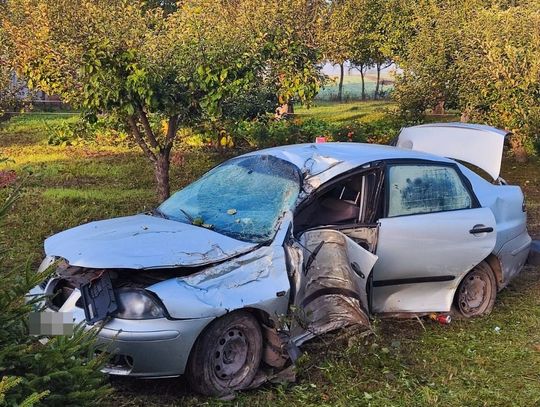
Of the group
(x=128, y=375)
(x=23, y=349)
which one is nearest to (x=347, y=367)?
(x=128, y=375)

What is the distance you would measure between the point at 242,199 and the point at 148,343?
1545mm

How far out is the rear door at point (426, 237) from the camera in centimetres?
505

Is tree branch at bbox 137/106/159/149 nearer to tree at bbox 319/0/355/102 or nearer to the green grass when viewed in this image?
Result: the green grass

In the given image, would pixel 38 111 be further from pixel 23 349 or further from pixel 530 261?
pixel 23 349

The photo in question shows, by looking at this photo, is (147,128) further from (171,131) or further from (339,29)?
(339,29)

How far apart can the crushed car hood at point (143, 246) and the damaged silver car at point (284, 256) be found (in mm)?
12

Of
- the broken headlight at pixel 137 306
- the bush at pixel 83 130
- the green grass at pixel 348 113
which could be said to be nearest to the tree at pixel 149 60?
the bush at pixel 83 130

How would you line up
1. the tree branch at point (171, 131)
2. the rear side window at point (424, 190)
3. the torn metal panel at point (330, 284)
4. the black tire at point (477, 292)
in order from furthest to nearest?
the tree branch at point (171, 131), the black tire at point (477, 292), the rear side window at point (424, 190), the torn metal panel at point (330, 284)

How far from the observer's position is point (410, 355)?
485cm

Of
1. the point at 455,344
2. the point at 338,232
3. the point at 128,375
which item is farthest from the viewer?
the point at 455,344

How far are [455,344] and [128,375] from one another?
107 inches

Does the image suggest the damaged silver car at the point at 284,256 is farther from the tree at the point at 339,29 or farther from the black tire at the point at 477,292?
the tree at the point at 339,29

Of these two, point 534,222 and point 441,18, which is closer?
point 534,222

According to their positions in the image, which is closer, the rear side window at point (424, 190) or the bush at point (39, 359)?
the bush at point (39, 359)
